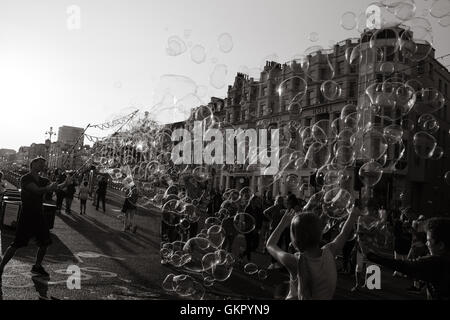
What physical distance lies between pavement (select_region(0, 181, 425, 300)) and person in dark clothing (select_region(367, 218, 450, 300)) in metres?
0.78

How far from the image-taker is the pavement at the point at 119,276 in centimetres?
575

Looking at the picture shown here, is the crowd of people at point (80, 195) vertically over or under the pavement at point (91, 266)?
over

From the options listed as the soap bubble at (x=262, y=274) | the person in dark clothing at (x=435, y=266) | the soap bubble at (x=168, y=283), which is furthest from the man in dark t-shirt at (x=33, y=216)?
the person in dark clothing at (x=435, y=266)

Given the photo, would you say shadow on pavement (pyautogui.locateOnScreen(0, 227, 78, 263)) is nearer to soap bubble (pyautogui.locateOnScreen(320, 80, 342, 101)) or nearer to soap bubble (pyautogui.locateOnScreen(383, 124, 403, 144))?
soap bubble (pyautogui.locateOnScreen(320, 80, 342, 101))

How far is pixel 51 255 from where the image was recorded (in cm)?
823

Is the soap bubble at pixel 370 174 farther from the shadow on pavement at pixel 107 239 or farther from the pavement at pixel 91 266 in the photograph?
the shadow on pavement at pixel 107 239

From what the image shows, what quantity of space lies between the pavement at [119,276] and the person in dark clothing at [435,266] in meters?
0.78

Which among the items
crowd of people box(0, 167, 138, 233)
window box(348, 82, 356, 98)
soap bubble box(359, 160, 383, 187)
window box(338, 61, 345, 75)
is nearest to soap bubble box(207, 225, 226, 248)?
crowd of people box(0, 167, 138, 233)

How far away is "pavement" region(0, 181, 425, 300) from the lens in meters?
5.75

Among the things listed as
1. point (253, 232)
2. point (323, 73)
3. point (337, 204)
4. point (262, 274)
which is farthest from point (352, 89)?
point (262, 274)

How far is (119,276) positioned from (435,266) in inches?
215
